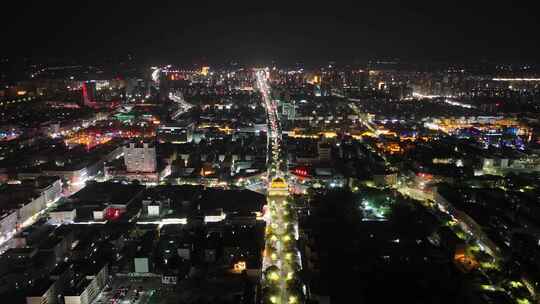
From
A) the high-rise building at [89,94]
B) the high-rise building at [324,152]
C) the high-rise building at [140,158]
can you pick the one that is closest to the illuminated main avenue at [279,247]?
the high-rise building at [324,152]

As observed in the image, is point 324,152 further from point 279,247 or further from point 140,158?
point 279,247

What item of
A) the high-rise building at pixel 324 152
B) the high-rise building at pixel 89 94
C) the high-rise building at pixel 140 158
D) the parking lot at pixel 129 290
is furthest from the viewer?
the high-rise building at pixel 89 94

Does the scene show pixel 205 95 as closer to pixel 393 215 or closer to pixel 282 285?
pixel 393 215

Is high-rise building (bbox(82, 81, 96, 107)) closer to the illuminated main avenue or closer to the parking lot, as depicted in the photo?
the illuminated main avenue

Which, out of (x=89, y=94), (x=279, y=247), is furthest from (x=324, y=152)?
(x=89, y=94)

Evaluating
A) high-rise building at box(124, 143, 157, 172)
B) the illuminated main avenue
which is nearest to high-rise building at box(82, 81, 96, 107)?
high-rise building at box(124, 143, 157, 172)

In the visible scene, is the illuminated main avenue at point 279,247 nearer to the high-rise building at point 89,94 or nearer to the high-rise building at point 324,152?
the high-rise building at point 324,152
